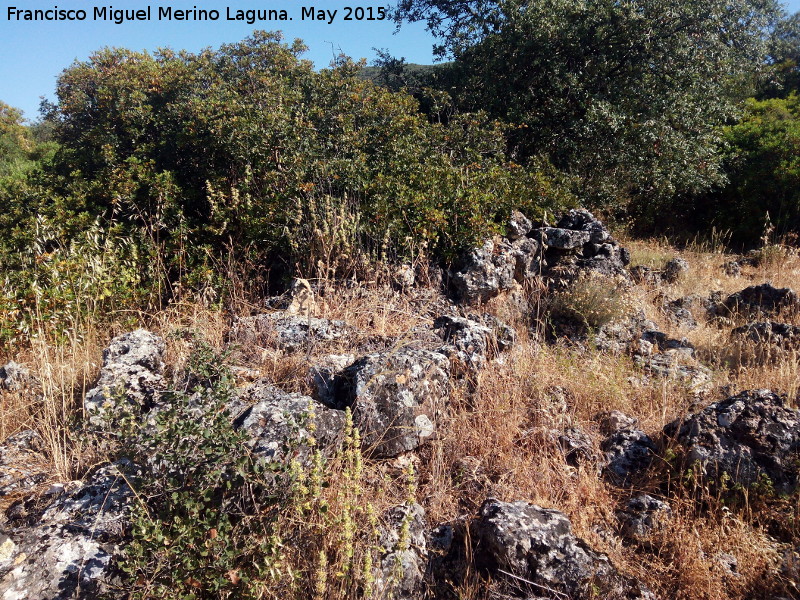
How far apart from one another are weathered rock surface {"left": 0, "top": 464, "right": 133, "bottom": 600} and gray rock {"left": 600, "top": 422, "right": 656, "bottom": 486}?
268 cm

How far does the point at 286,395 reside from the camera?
10.4ft

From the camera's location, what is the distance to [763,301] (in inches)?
247

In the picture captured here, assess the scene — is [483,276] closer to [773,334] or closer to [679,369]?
[679,369]

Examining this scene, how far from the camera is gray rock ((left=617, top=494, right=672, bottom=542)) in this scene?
9.34 ft

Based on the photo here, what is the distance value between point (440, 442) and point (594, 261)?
3.90m

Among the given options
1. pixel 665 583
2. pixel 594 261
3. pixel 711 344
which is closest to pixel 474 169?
pixel 594 261

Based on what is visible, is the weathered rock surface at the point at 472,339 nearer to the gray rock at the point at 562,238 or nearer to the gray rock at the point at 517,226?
the gray rock at the point at 517,226

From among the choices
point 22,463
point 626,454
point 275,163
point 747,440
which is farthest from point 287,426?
point 275,163

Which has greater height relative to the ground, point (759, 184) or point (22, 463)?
point (759, 184)

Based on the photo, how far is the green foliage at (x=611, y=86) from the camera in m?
8.78

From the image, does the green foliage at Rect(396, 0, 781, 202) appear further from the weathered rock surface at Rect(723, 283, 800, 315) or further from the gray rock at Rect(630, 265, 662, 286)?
the weathered rock surface at Rect(723, 283, 800, 315)

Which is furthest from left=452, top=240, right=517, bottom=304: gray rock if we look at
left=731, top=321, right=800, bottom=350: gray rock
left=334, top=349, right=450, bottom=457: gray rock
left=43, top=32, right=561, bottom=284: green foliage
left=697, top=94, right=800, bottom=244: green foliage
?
left=697, top=94, right=800, bottom=244: green foliage

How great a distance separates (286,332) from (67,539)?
2.01m

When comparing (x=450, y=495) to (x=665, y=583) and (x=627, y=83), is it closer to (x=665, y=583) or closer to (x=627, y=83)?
(x=665, y=583)
